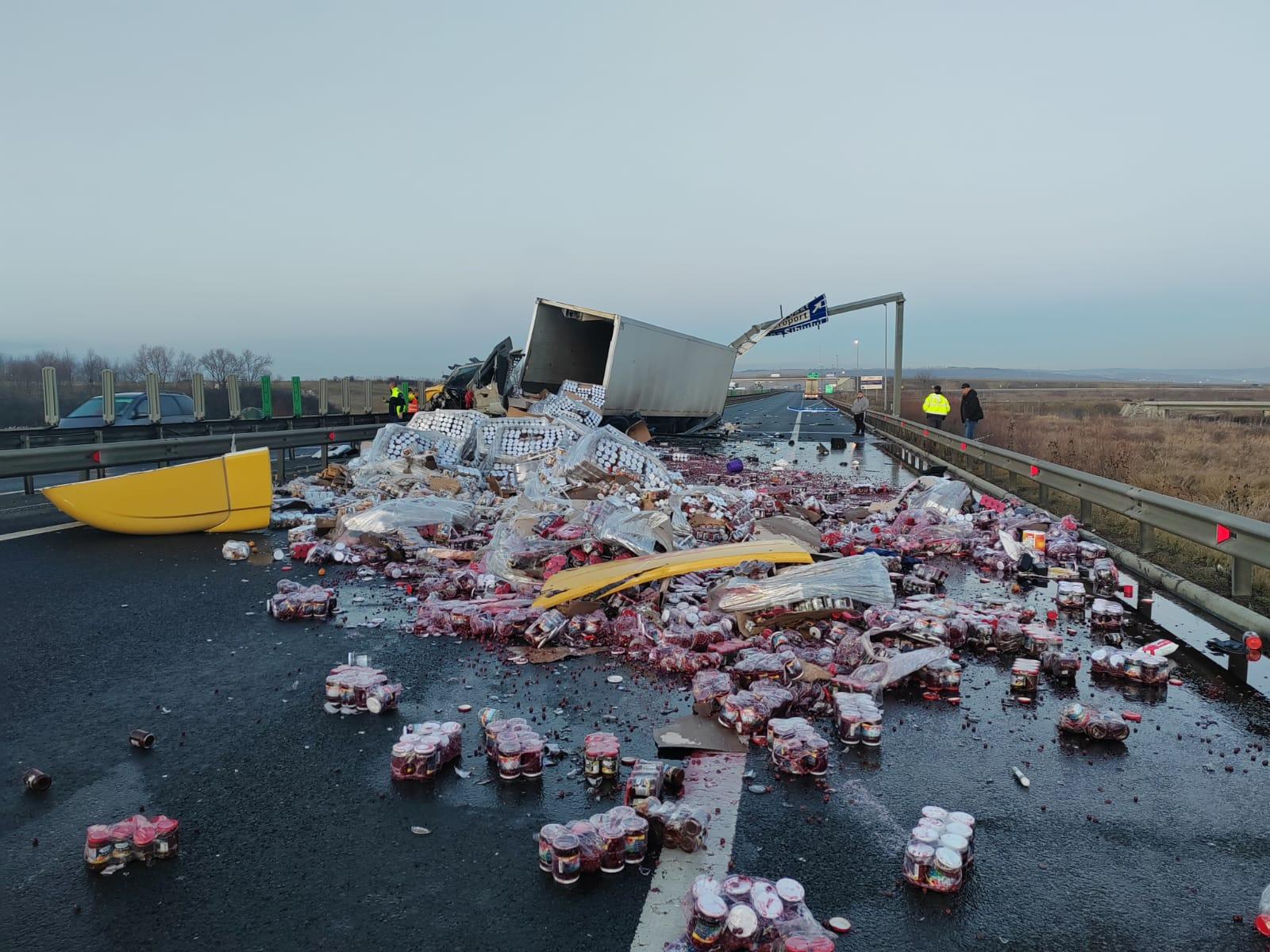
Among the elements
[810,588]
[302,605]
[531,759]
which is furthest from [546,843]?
[302,605]

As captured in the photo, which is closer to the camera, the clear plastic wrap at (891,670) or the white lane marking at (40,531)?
the clear plastic wrap at (891,670)

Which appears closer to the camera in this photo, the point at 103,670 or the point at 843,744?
the point at 843,744

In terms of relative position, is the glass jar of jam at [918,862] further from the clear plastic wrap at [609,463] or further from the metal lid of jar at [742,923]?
the clear plastic wrap at [609,463]

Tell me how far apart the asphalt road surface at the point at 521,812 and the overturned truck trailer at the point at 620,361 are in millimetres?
16229

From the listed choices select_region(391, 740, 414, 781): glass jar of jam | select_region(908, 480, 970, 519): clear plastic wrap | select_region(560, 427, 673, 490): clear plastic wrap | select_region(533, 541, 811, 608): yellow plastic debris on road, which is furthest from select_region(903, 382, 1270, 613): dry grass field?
select_region(391, 740, 414, 781): glass jar of jam

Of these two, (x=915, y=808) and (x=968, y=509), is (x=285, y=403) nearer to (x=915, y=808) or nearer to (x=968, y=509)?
(x=968, y=509)

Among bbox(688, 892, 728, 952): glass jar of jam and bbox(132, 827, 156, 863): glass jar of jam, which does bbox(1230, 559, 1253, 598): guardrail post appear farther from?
bbox(132, 827, 156, 863): glass jar of jam

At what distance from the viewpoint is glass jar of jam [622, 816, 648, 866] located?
115 inches

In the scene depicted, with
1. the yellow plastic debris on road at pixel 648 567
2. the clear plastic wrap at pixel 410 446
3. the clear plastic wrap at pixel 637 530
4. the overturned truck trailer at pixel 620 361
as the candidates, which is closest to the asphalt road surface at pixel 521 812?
the yellow plastic debris on road at pixel 648 567

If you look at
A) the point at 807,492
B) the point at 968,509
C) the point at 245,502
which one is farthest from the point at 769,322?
the point at 245,502

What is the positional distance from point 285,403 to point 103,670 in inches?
1218

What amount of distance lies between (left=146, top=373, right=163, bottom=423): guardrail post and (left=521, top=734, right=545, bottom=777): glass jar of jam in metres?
22.0

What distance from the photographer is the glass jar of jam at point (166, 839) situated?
292cm

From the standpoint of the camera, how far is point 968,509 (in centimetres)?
1067
